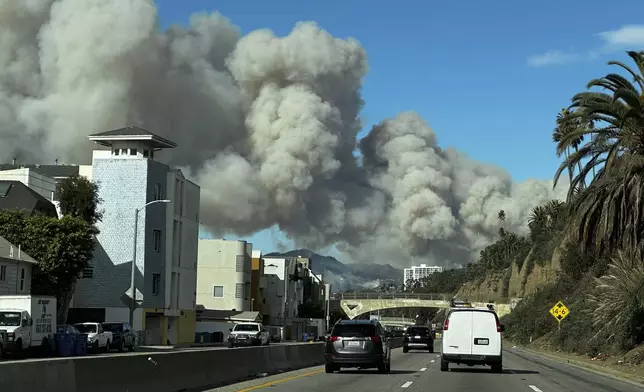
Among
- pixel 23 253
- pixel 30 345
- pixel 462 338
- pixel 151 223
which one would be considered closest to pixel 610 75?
pixel 462 338

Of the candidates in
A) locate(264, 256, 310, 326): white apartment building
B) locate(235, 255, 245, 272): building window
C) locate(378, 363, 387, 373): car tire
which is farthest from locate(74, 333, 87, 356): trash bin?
locate(264, 256, 310, 326): white apartment building

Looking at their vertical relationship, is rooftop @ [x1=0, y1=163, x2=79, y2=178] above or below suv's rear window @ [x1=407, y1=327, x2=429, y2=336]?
above

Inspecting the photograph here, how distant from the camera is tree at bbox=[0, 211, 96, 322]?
188 ft

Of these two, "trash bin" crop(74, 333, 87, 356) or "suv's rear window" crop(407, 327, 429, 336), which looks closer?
"trash bin" crop(74, 333, 87, 356)

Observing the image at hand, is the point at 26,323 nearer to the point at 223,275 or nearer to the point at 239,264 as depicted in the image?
the point at 239,264

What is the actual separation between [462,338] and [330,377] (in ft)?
16.6

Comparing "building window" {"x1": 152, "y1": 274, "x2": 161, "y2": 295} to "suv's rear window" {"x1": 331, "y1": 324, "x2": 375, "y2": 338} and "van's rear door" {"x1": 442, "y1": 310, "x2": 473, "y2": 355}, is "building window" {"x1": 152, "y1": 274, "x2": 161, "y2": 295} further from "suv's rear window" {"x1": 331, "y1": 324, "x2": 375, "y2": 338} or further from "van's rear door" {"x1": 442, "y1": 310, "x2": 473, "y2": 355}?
"van's rear door" {"x1": 442, "y1": 310, "x2": 473, "y2": 355}

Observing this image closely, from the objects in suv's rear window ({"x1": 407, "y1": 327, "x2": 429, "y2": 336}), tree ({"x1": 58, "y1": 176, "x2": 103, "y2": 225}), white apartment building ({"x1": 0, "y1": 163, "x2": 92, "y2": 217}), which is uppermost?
white apartment building ({"x1": 0, "y1": 163, "x2": 92, "y2": 217})

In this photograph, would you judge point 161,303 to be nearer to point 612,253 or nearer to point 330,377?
point 612,253

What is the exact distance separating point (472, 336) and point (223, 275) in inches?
3105

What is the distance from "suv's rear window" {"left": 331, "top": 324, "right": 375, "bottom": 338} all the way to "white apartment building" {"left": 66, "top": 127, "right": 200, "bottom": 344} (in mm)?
45305

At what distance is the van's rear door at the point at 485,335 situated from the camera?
90.0ft

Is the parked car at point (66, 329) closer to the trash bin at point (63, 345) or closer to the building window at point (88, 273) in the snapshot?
the trash bin at point (63, 345)

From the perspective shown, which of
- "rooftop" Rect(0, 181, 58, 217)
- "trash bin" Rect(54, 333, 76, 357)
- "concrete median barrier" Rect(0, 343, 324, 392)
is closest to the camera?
"concrete median barrier" Rect(0, 343, 324, 392)
